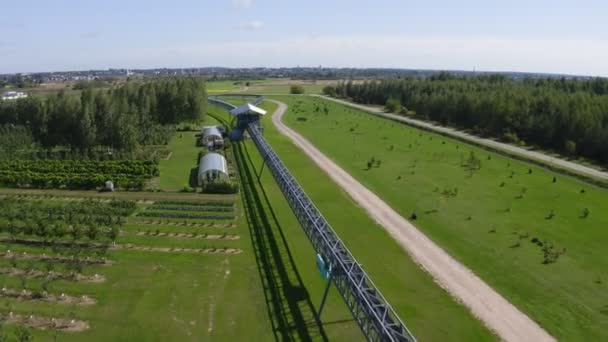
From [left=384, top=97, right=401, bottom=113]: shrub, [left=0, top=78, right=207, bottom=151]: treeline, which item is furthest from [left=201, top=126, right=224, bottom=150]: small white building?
[left=384, top=97, right=401, bottom=113]: shrub

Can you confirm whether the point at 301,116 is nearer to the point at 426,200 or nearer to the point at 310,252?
the point at 426,200

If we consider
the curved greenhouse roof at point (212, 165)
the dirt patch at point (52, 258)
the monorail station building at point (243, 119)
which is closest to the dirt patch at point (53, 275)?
the dirt patch at point (52, 258)

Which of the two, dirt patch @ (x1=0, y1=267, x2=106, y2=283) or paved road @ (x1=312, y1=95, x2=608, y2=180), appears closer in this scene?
dirt patch @ (x1=0, y1=267, x2=106, y2=283)

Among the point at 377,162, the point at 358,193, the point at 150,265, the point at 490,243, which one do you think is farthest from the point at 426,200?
the point at 150,265

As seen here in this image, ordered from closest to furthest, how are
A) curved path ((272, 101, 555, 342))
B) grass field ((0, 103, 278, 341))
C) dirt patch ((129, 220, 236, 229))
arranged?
1. grass field ((0, 103, 278, 341))
2. curved path ((272, 101, 555, 342))
3. dirt patch ((129, 220, 236, 229))

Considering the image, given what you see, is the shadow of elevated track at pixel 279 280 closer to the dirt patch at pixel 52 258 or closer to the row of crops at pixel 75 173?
the dirt patch at pixel 52 258

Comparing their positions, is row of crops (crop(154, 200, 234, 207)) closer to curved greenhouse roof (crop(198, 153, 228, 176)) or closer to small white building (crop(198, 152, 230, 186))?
small white building (crop(198, 152, 230, 186))

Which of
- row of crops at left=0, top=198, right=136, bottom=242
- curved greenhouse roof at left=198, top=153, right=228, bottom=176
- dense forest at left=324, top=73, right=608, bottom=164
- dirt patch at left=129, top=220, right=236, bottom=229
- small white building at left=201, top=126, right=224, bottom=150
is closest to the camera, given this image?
row of crops at left=0, top=198, right=136, bottom=242
